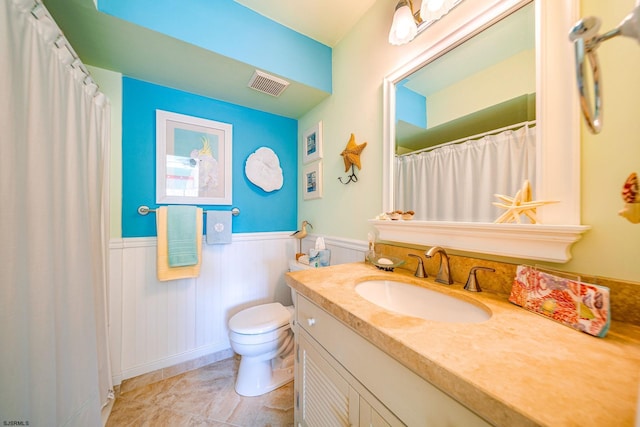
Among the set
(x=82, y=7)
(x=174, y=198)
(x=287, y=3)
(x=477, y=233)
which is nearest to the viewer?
A: (x=477, y=233)

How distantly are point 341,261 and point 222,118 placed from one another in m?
1.49

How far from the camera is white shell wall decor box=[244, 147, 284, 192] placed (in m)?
1.80

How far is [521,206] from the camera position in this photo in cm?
67

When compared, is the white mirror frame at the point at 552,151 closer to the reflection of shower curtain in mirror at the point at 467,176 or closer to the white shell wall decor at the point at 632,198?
the reflection of shower curtain in mirror at the point at 467,176

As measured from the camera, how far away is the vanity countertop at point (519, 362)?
0.99 ft

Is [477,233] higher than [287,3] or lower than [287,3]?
lower

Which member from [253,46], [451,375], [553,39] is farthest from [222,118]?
[451,375]

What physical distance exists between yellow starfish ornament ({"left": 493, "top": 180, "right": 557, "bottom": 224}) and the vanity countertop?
0.28m

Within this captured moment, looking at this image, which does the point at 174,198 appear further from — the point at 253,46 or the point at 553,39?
the point at 553,39

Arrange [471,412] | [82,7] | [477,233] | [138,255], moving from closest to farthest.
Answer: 1. [471,412]
2. [477,233]
3. [82,7]
4. [138,255]

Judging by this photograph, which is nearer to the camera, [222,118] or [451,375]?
[451,375]

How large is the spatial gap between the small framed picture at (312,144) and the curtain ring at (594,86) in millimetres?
1413

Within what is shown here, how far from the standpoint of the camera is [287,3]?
1270 millimetres

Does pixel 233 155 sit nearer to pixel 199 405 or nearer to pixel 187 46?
pixel 187 46
